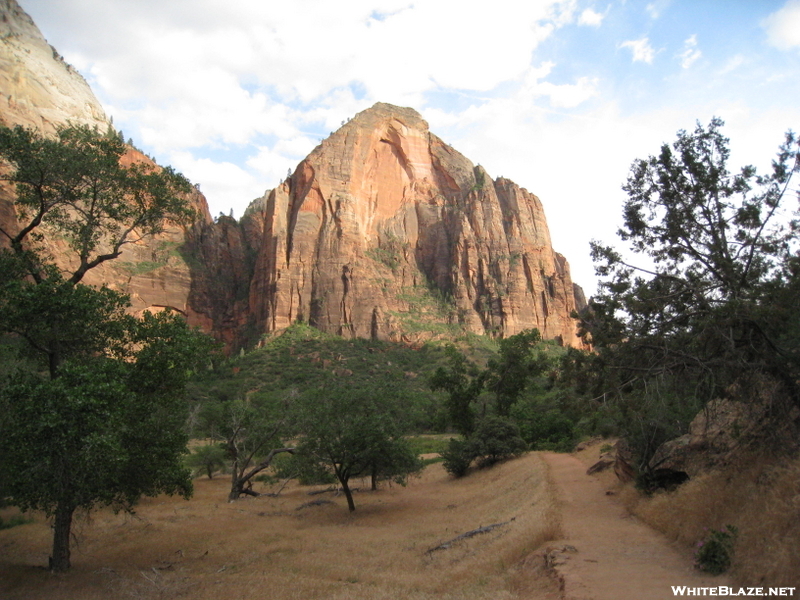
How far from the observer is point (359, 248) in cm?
9031

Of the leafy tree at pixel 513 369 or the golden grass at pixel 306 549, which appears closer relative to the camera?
the golden grass at pixel 306 549

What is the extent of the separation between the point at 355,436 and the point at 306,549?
19.2 ft

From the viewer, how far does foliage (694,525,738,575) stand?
8.00m

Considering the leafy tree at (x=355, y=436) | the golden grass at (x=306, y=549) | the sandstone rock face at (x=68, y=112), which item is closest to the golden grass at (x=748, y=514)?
the golden grass at (x=306, y=549)

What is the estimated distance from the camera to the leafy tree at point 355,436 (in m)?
20.3

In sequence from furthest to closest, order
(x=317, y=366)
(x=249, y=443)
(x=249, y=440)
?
(x=317, y=366) < (x=249, y=443) < (x=249, y=440)

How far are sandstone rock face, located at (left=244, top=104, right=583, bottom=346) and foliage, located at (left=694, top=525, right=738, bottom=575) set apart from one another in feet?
237

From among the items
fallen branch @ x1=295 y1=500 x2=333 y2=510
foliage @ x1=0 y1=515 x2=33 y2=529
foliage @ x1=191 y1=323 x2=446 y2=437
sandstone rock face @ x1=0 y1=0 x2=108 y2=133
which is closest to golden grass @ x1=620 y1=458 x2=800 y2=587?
fallen branch @ x1=295 y1=500 x2=333 y2=510

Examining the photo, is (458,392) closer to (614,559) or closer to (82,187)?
(614,559)

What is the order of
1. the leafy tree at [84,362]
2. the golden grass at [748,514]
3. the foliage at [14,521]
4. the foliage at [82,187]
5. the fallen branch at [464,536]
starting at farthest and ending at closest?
the foliage at [14,521] → the fallen branch at [464,536] → the foliage at [82,187] → the leafy tree at [84,362] → the golden grass at [748,514]

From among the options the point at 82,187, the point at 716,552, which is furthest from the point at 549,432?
the point at 82,187

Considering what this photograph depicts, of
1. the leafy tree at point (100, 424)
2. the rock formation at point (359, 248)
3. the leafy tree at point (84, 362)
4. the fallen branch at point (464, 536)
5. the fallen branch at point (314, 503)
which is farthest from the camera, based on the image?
the rock formation at point (359, 248)

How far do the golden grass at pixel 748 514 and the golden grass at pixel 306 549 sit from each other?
2717 millimetres

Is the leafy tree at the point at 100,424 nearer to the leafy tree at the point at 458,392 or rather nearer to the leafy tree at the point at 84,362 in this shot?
the leafy tree at the point at 84,362
